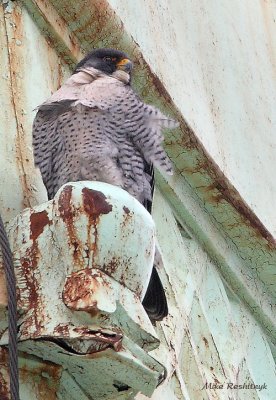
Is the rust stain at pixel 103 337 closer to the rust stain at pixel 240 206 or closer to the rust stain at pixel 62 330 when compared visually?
the rust stain at pixel 62 330

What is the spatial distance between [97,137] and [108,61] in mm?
682

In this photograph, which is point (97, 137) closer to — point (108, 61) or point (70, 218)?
point (108, 61)

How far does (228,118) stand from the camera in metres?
5.82

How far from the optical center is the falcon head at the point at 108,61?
482 centimetres

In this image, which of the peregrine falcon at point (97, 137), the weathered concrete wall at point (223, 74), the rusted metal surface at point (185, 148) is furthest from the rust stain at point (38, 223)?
the weathered concrete wall at point (223, 74)

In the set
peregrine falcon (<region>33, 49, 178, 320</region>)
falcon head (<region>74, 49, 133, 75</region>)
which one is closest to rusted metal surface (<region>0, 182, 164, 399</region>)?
peregrine falcon (<region>33, 49, 178, 320</region>)

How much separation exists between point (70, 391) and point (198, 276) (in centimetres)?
168

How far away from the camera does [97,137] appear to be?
431 centimetres

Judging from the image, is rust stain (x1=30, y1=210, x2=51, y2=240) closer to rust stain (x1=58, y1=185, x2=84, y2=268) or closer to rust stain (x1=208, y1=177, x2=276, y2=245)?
rust stain (x1=58, y1=185, x2=84, y2=268)

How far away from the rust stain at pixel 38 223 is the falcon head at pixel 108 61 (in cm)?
126

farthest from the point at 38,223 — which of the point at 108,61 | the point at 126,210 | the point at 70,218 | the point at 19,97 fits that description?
the point at 108,61

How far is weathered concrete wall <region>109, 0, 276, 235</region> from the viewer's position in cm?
540

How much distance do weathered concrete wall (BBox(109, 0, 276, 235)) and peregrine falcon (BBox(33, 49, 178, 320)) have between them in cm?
72

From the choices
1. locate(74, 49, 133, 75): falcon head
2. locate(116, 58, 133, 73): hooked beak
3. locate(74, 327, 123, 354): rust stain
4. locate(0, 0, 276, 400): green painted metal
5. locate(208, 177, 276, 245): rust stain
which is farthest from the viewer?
locate(208, 177, 276, 245): rust stain
